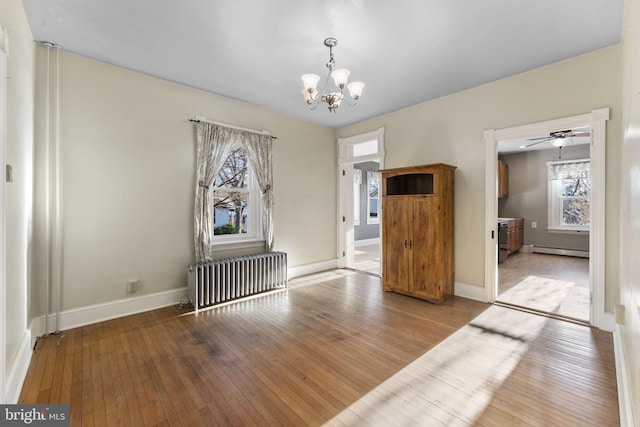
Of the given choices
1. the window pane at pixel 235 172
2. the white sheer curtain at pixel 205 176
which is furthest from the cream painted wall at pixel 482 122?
the white sheer curtain at pixel 205 176

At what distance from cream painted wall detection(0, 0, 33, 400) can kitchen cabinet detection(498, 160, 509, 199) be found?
825cm

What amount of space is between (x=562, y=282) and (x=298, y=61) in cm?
527

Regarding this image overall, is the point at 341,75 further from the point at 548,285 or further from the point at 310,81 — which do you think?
the point at 548,285

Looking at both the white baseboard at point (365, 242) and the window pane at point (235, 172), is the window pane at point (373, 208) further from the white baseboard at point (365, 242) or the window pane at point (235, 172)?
the window pane at point (235, 172)

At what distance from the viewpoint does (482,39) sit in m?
2.70

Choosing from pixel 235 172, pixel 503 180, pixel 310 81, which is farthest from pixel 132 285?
pixel 503 180

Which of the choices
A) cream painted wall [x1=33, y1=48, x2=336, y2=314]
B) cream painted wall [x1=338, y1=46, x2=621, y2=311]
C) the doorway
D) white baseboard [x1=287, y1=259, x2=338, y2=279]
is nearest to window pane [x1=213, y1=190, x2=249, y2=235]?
cream painted wall [x1=33, y1=48, x2=336, y2=314]

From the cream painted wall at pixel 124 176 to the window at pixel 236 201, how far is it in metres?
0.46

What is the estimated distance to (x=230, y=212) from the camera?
4.42 m

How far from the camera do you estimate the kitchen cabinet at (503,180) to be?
709 cm

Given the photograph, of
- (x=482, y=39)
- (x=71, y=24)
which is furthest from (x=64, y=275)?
(x=482, y=39)

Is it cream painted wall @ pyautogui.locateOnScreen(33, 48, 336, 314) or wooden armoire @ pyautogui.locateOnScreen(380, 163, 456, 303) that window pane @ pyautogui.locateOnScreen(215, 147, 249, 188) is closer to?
cream painted wall @ pyautogui.locateOnScreen(33, 48, 336, 314)

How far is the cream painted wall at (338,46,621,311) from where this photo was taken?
113 inches

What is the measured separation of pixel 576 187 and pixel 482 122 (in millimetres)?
5250
